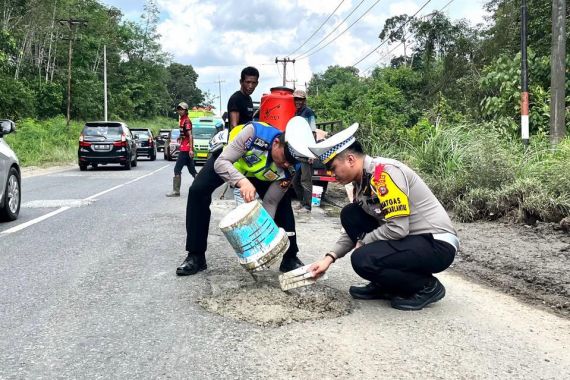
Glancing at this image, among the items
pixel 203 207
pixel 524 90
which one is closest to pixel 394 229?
pixel 203 207

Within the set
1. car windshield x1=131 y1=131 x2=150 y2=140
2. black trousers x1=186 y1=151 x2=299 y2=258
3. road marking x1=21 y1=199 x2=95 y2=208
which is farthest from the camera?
car windshield x1=131 y1=131 x2=150 y2=140

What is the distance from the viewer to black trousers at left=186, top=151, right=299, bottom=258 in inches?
191

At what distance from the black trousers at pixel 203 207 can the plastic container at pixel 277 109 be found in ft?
9.83

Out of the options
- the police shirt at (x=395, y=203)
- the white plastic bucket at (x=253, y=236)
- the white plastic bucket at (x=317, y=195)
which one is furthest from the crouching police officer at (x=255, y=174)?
the white plastic bucket at (x=317, y=195)

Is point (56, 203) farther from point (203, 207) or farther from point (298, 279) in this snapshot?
point (298, 279)

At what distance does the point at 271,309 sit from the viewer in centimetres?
405

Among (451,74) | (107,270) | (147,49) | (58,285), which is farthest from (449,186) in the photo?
(147,49)

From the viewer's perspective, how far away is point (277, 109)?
26.7 ft

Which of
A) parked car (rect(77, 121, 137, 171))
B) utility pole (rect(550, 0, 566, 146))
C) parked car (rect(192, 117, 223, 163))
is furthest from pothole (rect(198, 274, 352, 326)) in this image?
parked car (rect(192, 117, 223, 163))

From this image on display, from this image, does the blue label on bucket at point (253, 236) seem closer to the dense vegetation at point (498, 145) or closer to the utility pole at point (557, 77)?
the dense vegetation at point (498, 145)

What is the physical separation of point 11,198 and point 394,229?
20.7 ft

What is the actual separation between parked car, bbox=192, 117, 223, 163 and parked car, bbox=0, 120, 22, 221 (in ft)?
49.6

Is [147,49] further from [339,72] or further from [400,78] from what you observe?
[400,78]

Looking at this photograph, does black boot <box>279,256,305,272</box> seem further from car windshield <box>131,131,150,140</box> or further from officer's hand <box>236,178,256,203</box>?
car windshield <box>131,131,150,140</box>
